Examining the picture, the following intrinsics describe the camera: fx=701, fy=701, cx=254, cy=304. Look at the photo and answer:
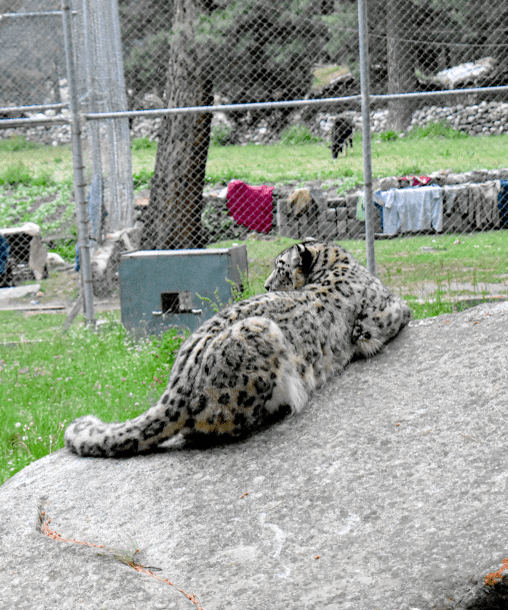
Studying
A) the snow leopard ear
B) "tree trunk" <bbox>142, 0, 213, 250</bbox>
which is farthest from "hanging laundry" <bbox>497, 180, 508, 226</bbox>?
the snow leopard ear

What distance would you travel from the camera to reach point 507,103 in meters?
17.0

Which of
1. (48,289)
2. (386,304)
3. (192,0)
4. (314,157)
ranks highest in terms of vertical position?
(192,0)

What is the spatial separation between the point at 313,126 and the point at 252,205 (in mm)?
5502

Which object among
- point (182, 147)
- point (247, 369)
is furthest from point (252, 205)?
point (247, 369)

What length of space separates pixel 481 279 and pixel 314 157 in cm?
912

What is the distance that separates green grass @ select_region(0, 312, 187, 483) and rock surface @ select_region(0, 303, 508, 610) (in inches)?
39.4

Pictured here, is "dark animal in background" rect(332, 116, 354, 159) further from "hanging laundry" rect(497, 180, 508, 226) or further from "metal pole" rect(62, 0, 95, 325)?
"metal pole" rect(62, 0, 95, 325)

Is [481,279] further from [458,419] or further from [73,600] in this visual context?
[73,600]

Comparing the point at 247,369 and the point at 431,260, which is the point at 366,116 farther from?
the point at 431,260

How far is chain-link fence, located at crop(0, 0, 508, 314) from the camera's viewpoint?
10188 millimetres

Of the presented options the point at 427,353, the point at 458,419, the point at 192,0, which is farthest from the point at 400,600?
the point at 192,0

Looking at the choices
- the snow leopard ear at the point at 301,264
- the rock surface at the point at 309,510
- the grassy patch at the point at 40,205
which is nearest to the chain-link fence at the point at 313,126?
the grassy patch at the point at 40,205

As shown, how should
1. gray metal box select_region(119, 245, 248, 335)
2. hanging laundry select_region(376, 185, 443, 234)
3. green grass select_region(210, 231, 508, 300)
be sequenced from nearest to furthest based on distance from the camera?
1. gray metal box select_region(119, 245, 248, 335)
2. green grass select_region(210, 231, 508, 300)
3. hanging laundry select_region(376, 185, 443, 234)

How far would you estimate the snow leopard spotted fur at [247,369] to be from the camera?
363cm
